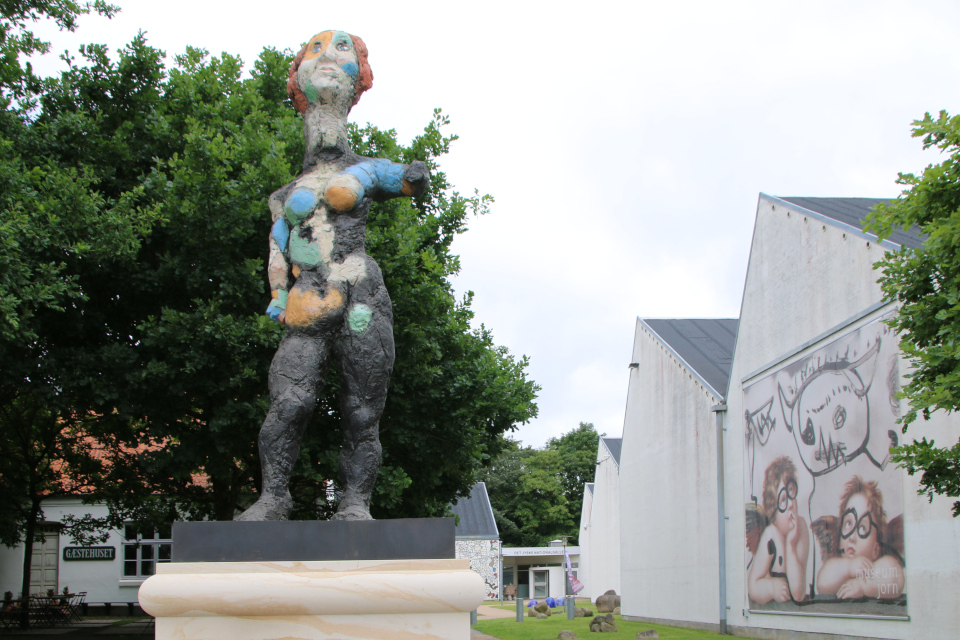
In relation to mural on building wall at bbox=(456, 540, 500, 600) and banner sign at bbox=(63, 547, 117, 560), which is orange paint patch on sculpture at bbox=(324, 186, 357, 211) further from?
mural on building wall at bbox=(456, 540, 500, 600)

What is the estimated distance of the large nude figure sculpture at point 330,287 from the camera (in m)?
4.85

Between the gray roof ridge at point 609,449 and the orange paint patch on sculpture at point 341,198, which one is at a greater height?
the orange paint patch on sculpture at point 341,198

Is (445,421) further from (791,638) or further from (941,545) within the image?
(791,638)

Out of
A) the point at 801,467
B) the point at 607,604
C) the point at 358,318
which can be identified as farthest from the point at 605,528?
the point at 358,318

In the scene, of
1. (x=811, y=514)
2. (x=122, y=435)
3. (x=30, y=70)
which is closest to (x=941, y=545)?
(x=811, y=514)

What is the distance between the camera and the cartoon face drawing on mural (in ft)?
44.0

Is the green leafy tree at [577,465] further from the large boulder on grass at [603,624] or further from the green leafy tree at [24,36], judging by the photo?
the green leafy tree at [24,36]

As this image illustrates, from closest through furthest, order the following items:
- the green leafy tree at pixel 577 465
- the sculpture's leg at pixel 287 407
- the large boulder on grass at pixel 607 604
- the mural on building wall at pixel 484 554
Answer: the sculpture's leg at pixel 287 407
the large boulder on grass at pixel 607 604
the mural on building wall at pixel 484 554
the green leafy tree at pixel 577 465

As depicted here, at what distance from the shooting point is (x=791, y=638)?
1573 cm

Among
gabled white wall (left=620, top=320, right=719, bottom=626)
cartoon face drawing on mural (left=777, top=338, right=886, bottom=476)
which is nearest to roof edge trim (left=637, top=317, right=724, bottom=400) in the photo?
gabled white wall (left=620, top=320, right=719, bottom=626)

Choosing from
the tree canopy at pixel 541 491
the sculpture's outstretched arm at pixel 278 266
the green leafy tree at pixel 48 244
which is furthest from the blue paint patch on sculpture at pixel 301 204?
Answer: the tree canopy at pixel 541 491

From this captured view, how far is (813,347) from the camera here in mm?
15422

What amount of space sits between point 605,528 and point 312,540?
3490 cm

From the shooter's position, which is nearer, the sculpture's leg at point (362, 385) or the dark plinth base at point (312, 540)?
the dark plinth base at point (312, 540)
